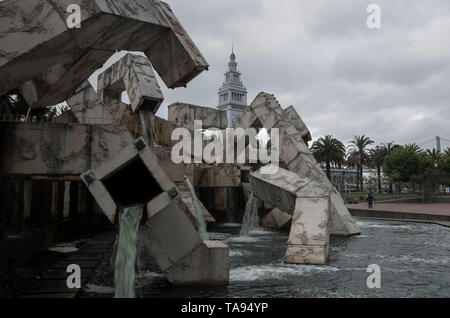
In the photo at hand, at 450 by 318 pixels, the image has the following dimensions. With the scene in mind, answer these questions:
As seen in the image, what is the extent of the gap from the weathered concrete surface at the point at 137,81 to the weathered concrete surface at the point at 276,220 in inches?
253

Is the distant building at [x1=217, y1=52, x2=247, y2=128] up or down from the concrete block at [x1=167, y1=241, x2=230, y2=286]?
up

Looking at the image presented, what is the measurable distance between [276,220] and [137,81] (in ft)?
25.5

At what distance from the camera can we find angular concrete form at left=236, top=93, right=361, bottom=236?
12.3m

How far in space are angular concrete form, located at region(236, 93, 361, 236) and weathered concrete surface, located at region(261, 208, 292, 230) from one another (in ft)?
5.79

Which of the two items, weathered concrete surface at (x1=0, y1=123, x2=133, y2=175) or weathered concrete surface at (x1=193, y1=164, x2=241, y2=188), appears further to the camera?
weathered concrete surface at (x1=193, y1=164, x2=241, y2=188)

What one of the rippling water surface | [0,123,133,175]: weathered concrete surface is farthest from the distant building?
[0,123,133,175]: weathered concrete surface

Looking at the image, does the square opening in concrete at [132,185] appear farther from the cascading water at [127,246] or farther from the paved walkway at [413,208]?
the paved walkway at [413,208]

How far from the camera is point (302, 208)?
956 centimetres

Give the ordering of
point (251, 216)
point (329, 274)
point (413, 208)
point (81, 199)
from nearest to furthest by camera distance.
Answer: point (329, 274)
point (81, 199)
point (251, 216)
point (413, 208)

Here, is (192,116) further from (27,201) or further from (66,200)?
(27,201)

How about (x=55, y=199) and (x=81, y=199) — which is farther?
(x=81, y=199)

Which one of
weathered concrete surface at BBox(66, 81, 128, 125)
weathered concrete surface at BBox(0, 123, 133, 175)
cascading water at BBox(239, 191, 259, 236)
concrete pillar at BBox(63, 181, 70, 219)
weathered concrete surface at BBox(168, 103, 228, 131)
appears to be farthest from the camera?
weathered concrete surface at BBox(168, 103, 228, 131)

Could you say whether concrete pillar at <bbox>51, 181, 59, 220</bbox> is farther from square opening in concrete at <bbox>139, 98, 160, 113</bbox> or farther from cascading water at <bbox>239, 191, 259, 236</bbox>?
cascading water at <bbox>239, 191, 259, 236</bbox>

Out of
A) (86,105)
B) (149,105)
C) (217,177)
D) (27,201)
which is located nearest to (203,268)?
(27,201)
